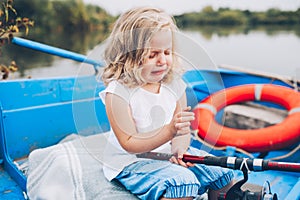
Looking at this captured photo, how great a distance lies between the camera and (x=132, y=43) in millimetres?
1070

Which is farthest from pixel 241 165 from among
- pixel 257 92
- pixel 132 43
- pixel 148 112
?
pixel 257 92

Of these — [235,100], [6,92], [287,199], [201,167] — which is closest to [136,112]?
[201,167]

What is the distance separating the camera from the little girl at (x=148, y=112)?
1.06 metres

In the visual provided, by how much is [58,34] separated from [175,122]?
19.8 metres

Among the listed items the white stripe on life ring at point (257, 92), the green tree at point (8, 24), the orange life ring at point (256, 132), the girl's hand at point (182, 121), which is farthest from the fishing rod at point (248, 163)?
the white stripe on life ring at point (257, 92)

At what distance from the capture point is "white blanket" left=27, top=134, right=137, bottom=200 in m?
1.21

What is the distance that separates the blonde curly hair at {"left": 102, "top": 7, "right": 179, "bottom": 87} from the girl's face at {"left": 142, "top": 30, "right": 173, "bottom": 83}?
13 millimetres

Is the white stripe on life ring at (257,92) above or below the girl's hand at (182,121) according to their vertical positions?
below

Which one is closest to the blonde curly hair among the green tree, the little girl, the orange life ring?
the little girl

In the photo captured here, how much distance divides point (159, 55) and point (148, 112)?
18cm

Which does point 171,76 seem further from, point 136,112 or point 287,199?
point 287,199

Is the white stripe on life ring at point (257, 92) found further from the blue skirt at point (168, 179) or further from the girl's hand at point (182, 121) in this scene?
the girl's hand at point (182, 121)

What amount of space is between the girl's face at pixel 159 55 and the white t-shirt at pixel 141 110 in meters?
0.08

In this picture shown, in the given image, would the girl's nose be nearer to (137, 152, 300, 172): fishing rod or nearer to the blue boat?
(137, 152, 300, 172): fishing rod
